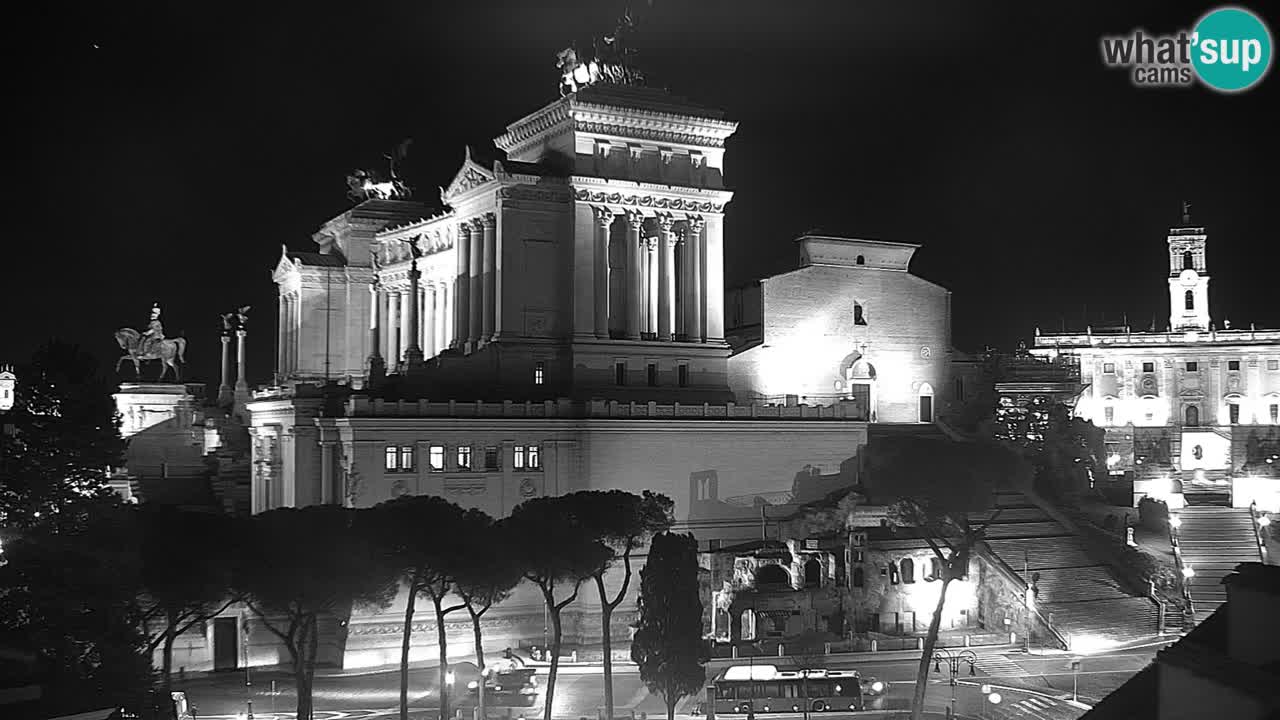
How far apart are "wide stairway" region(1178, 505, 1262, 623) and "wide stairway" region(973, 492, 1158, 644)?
4471mm

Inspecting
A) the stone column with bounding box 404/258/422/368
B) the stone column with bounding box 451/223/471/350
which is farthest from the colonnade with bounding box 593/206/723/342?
the stone column with bounding box 404/258/422/368

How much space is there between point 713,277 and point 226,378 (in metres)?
45.6

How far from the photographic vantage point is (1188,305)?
4879 inches

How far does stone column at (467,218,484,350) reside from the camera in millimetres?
80125

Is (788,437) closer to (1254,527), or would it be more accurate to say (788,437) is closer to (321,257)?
(1254,527)

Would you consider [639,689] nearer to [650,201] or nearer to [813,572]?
[813,572]

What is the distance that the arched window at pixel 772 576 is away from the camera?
222 feet

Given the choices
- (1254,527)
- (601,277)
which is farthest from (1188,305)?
(601,277)

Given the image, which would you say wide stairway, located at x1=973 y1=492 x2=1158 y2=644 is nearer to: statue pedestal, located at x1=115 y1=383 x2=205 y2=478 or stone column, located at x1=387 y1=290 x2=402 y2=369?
stone column, located at x1=387 y1=290 x2=402 y2=369

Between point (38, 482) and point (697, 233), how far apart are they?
1659 inches

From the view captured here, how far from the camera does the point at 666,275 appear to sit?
8075 centimetres

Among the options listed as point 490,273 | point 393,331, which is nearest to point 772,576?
point 490,273

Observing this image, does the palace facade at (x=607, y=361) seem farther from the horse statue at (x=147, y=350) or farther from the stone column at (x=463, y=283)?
the horse statue at (x=147, y=350)

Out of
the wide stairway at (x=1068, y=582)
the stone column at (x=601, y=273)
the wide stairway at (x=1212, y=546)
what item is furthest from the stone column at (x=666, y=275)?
the wide stairway at (x=1212, y=546)
